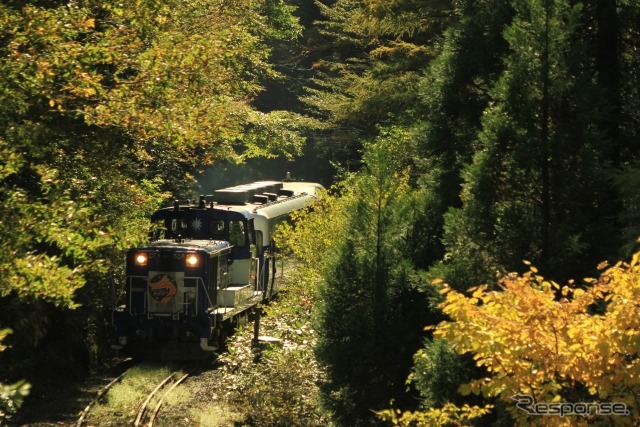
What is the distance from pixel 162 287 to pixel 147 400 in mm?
3833

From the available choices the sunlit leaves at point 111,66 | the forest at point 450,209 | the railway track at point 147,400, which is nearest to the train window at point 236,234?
the railway track at point 147,400

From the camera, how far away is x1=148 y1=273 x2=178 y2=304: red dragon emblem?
21.5 meters

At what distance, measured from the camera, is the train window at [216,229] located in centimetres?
2416

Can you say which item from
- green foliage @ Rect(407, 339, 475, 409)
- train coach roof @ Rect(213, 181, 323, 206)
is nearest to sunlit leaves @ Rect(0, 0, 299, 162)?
train coach roof @ Rect(213, 181, 323, 206)

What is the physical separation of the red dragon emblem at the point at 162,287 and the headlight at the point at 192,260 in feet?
1.73

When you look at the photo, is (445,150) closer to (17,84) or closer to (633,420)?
(17,84)

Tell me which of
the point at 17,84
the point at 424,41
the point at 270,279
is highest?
the point at 424,41

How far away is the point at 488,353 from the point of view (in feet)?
24.8

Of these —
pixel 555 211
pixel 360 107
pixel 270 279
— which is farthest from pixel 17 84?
pixel 360 107

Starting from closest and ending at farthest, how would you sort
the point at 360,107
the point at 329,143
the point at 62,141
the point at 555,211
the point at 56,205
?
the point at 555,211, the point at 56,205, the point at 62,141, the point at 360,107, the point at 329,143

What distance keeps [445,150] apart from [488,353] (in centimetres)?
746

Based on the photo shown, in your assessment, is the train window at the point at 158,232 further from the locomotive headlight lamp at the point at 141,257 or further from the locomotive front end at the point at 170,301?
the locomotive headlight lamp at the point at 141,257

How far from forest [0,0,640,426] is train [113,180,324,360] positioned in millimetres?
2263

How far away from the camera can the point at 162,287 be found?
21.6 metres
